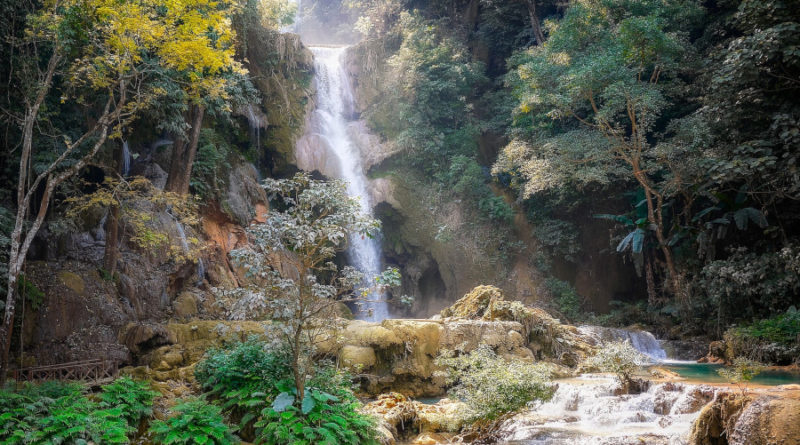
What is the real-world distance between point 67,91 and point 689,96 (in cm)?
1828

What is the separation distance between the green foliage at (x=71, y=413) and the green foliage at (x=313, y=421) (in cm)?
158

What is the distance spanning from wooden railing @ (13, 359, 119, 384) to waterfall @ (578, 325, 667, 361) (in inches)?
473

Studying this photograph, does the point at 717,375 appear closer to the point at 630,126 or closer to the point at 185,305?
the point at 630,126

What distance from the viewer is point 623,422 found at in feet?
25.5

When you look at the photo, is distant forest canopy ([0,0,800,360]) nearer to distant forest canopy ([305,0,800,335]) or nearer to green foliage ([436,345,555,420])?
distant forest canopy ([305,0,800,335])

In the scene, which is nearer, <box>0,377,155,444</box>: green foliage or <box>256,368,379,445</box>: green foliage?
<box>0,377,155,444</box>: green foliage

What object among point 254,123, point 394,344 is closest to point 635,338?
point 394,344

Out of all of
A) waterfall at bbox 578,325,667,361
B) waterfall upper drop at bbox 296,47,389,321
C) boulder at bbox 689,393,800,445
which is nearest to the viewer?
boulder at bbox 689,393,800,445

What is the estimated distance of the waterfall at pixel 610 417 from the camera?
23.0 ft

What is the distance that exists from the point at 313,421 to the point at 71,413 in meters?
2.67

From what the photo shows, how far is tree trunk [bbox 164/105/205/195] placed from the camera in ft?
48.2

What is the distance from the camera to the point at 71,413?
5.60 m

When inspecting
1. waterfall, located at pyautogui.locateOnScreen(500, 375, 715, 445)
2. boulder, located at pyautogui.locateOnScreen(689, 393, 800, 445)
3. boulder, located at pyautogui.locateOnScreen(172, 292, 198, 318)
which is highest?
boulder, located at pyautogui.locateOnScreen(172, 292, 198, 318)

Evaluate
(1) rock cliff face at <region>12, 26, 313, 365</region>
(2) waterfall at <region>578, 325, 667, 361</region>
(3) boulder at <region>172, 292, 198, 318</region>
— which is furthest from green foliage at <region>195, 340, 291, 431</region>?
(2) waterfall at <region>578, 325, 667, 361</region>
